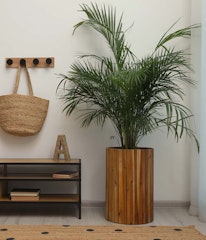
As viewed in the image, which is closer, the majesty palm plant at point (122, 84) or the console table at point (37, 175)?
the majesty palm plant at point (122, 84)

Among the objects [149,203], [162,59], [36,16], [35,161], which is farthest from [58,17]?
[149,203]

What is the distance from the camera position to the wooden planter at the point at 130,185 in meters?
2.55

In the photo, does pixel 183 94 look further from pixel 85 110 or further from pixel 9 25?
pixel 9 25

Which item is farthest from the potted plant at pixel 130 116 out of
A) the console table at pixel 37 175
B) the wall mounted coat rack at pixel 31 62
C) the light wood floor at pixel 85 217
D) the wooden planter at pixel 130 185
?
the wall mounted coat rack at pixel 31 62

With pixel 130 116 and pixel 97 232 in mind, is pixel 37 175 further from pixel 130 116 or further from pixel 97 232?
pixel 130 116

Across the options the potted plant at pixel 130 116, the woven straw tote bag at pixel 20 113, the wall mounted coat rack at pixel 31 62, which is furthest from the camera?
the wall mounted coat rack at pixel 31 62

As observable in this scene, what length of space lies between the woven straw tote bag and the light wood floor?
0.69 metres

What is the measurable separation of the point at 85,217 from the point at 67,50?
146cm

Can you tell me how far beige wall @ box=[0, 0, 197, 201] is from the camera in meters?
3.08

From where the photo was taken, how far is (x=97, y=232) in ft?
7.74

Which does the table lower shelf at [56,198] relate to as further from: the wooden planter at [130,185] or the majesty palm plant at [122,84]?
the majesty palm plant at [122,84]

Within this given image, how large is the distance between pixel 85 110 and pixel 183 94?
2.93 feet

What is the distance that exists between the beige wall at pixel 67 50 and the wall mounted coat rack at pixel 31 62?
1.7 inches

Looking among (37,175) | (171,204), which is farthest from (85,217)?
(171,204)
